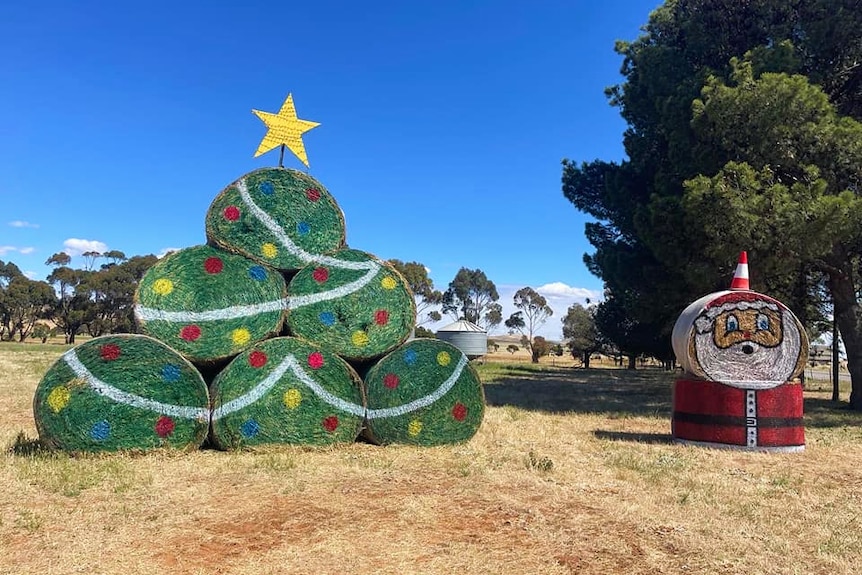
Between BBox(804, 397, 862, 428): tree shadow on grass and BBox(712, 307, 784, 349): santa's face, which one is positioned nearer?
BBox(712, 307, 784, 349): santa's face

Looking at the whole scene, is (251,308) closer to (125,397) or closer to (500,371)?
(125,397)

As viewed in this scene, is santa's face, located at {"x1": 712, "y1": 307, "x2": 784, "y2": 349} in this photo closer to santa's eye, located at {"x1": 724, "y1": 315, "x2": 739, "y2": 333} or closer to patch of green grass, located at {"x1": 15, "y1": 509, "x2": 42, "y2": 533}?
santa's eye, located at {"x1": 724, "y1": 315, "x2": 739, "y2": 333}

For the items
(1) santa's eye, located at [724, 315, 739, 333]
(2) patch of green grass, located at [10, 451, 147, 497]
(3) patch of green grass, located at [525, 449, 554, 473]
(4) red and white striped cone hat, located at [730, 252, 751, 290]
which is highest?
(4) red and white striped cone hat, located at [730, 252, 751, 290]

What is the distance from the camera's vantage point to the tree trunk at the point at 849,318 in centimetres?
1384

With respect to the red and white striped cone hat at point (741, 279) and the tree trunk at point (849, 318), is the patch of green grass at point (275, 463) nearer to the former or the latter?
the red and white striped cone hat at point (741, 279)

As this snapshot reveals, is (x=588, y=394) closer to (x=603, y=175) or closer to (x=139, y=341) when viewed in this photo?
(x=603, y=175)

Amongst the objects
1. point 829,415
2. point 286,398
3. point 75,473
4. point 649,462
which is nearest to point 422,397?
point 286,398

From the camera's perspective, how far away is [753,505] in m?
5.43

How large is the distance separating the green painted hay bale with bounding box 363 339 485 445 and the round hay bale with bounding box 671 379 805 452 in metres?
2.99

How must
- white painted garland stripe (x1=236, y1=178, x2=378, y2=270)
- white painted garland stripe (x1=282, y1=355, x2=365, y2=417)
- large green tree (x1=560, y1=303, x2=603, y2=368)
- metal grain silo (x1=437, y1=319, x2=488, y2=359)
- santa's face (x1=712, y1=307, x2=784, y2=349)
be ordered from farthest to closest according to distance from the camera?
large green tree (x1=560, y1=303, x2=603, y2=368), metal grain silo (x1=437, y1=319, x2=488, y2=359), santa's face (x1=712, y1=307, x2=784, y2=349), white painted garland stripe (x1=236, y1=178, x2=378, y2=270), white painted garland stripe (x1=282, y1=355, x2=365, y2=417)

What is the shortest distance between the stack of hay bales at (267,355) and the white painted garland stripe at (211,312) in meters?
0.01

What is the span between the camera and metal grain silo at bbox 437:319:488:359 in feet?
107

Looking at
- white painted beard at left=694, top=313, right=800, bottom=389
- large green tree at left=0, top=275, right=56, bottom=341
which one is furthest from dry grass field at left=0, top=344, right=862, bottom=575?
large green tree at left=0, top=275, right=56, bottom=341

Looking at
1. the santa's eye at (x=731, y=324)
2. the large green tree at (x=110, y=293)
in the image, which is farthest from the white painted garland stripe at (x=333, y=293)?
the large green tree at (x=110, y=293)
